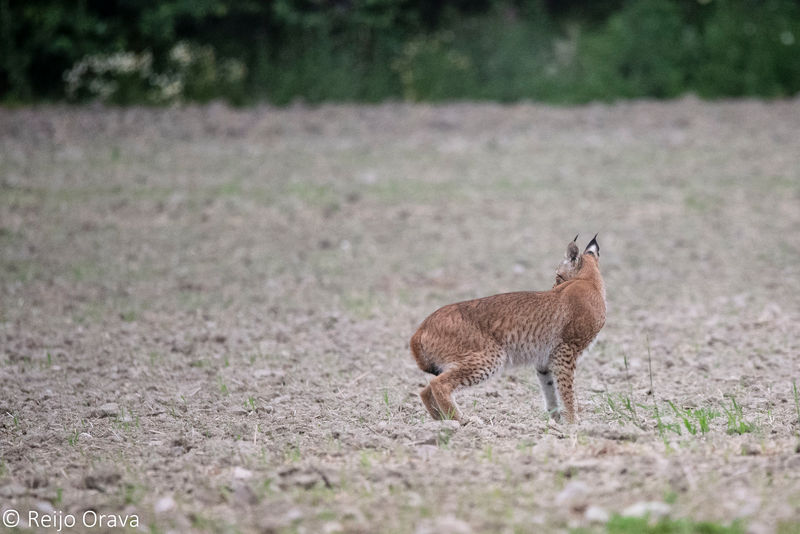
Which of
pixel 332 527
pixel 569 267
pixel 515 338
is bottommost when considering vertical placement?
pixel 332 527

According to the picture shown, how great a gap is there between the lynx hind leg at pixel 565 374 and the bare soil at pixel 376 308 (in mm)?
210

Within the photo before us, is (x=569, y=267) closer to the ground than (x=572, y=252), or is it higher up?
closer to the ground

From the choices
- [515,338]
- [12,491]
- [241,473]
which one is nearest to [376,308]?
[515,338]

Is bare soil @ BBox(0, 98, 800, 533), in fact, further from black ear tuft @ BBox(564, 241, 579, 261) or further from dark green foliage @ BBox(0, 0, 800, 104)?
dark green foliage @ BBox(0, 0, 800, 104)

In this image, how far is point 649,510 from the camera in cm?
388

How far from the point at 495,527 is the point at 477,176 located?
9980mm

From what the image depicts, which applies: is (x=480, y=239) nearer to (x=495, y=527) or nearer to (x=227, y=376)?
(x=227, y=376)

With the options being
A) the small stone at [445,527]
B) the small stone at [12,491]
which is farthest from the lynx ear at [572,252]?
the small stone at [12,491]

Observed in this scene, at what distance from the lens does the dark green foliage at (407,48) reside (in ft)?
58.6

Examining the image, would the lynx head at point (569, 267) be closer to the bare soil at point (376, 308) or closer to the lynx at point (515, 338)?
the lynx at point (515, 338)

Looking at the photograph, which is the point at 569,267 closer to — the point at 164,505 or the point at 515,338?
the point at 515,338

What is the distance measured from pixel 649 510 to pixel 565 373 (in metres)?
1.89

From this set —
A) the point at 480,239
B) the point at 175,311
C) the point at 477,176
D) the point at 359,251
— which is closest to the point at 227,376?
the point at 175,311

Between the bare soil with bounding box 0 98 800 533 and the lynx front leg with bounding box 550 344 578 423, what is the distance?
0.21 metres
